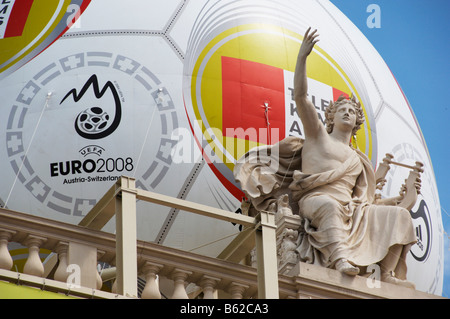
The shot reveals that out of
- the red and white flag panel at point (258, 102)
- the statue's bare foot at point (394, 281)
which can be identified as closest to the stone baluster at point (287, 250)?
the statue's bare foot at point (394, 281)

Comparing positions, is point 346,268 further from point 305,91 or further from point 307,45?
point 307,45

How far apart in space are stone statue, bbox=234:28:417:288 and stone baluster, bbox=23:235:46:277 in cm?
423

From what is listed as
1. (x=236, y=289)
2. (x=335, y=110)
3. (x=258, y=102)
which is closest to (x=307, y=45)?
(x=335, y=110)

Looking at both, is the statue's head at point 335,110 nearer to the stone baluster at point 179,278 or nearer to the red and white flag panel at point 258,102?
the red and white flag panel at point 258,102

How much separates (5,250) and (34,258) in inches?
11.4

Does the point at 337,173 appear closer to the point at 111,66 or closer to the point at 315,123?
the point at 315,123

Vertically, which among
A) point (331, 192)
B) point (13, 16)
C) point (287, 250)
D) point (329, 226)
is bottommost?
point (287, 250)

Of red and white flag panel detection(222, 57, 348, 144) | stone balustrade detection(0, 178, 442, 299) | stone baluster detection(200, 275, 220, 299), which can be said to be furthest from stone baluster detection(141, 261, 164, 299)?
red and white flag panel detection(222, 57, 348, 144)

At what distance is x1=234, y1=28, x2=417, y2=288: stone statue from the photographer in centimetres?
1570

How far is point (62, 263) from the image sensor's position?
12344 millimetres

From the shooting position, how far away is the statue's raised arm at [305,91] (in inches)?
623

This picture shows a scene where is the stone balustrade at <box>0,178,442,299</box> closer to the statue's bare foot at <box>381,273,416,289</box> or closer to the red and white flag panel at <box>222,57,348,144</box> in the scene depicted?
the statue's bare foot at <box>381,273,416,289</box>

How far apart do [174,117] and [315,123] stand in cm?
222

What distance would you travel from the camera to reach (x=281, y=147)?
666 inches
